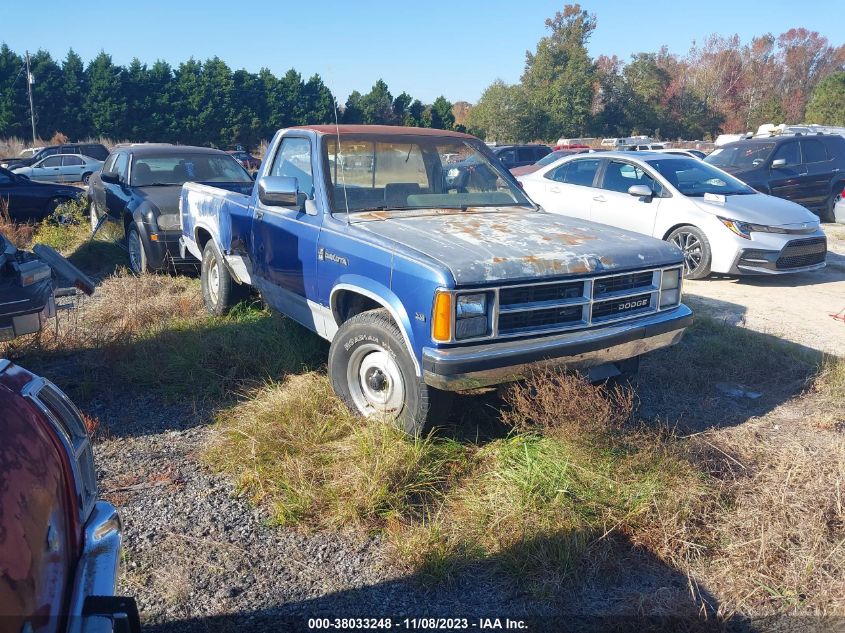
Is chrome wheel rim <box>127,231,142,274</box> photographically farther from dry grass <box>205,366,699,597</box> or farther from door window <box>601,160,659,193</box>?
door window <box>601,160,659,193</box>

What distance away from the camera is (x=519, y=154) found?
21.7 meters

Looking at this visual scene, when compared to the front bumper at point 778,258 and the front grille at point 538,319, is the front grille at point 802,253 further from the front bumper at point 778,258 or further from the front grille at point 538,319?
the front grille at point 538,319

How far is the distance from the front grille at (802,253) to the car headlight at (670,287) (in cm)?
464

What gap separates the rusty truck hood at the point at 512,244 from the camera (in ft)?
12.4

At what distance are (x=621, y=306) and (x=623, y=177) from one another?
5.74 metres

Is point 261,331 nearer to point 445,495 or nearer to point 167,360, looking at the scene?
point 167,360

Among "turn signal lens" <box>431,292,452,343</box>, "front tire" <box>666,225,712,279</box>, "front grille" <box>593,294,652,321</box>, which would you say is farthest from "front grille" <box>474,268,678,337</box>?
"front tire" <box>666,225,712,279</box>

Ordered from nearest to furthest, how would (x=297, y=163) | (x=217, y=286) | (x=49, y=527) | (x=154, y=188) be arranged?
(x=49, y=527) → (x=297, y=163) → (x=217, y=286) → (x=154, y=188)

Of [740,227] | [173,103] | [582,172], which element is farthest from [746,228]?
[173,103]

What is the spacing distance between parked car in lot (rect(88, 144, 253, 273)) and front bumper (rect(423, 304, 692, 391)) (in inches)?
218

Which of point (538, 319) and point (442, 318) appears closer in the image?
point (442, 318)

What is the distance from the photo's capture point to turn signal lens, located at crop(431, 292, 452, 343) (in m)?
3.61

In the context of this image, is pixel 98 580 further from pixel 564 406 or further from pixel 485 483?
pixel 564 406

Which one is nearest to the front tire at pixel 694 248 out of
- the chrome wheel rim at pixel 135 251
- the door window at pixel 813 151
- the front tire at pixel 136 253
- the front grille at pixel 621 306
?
the front grille at pixel 621 306
